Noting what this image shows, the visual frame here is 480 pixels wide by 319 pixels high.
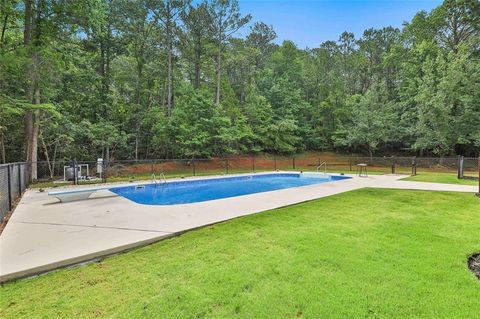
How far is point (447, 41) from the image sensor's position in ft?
70.2

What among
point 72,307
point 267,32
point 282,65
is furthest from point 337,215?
point 267,32

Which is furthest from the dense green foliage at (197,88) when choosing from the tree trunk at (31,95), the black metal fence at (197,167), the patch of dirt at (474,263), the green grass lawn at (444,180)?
the patch of dirt at (474,263)

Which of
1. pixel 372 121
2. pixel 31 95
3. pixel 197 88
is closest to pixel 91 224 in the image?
pixel 31 95

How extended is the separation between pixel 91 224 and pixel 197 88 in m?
16.1

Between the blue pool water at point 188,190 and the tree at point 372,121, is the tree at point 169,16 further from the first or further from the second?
the tree at point 372,121

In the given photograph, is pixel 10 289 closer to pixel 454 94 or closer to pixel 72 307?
pixel 72 307

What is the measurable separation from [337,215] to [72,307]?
4416 millimetres

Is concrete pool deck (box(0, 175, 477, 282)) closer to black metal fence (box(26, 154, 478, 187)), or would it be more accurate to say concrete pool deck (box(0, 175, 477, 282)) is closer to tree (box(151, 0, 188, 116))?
black metal fence (box(26, 154, 478, 187))

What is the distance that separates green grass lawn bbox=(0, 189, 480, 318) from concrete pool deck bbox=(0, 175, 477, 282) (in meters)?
0.27

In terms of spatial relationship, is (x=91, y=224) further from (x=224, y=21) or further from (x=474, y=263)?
(x=224, y=21)

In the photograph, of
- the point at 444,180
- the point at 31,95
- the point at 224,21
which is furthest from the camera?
the point at 224,21

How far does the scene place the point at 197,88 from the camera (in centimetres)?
1917

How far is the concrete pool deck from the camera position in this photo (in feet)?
10.0

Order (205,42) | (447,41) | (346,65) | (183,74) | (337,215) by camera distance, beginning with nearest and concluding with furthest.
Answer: (337,215), (205,42), (447,41), (183,74), (346,65)
